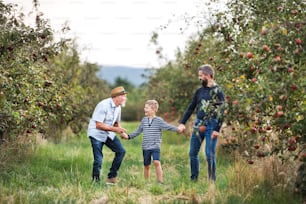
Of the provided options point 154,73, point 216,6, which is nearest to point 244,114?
point 216,6

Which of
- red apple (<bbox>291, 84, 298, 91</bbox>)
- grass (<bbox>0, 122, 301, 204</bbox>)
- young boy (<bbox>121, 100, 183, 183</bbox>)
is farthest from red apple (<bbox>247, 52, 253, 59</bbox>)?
young boy (<bbox>121, 100, 183, 183</bbox>)

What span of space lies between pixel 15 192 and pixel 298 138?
3697mm

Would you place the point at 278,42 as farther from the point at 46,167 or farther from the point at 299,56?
the point at 46,167

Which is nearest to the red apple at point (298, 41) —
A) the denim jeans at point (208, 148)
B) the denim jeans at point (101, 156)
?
the denim jeans at point (208, 148)

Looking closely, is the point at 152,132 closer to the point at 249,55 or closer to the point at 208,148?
the point at 208,148

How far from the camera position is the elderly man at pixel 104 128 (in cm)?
862

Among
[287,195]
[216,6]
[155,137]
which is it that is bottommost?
[287,195]

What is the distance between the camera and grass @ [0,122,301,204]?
705 centimetres

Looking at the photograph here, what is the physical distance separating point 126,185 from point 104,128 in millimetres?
946

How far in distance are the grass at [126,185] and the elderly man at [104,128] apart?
0.27 meters

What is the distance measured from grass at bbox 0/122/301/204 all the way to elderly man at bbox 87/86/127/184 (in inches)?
10.7

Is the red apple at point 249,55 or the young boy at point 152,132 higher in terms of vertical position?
the red apple at point 249,55

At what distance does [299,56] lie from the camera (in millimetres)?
6113

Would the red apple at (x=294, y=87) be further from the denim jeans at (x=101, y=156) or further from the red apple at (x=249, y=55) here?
the denim jeans at (x=101, y=156)
